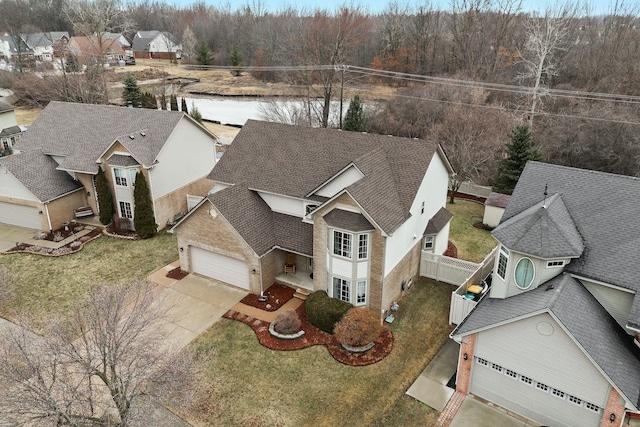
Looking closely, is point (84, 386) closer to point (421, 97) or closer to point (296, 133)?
point (296, 133)

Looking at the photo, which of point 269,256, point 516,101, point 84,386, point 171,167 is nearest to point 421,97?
point 516,101

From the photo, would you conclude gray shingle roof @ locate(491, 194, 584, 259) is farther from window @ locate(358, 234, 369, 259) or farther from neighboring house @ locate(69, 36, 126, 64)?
neighboring house @ locate(69, 36, 126, 64)

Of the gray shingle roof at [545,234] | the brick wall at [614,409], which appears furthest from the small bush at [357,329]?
the brick wall at [614,409]

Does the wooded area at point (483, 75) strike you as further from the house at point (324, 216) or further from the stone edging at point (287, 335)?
the stone edging at point (287, 335)

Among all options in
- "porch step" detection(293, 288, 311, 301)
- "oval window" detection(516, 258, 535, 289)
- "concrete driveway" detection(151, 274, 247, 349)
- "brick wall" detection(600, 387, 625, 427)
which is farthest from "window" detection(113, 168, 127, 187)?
"brick wall" detection(600, 387, 625, 427)

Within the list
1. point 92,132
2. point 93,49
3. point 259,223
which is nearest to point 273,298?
point 259,223
